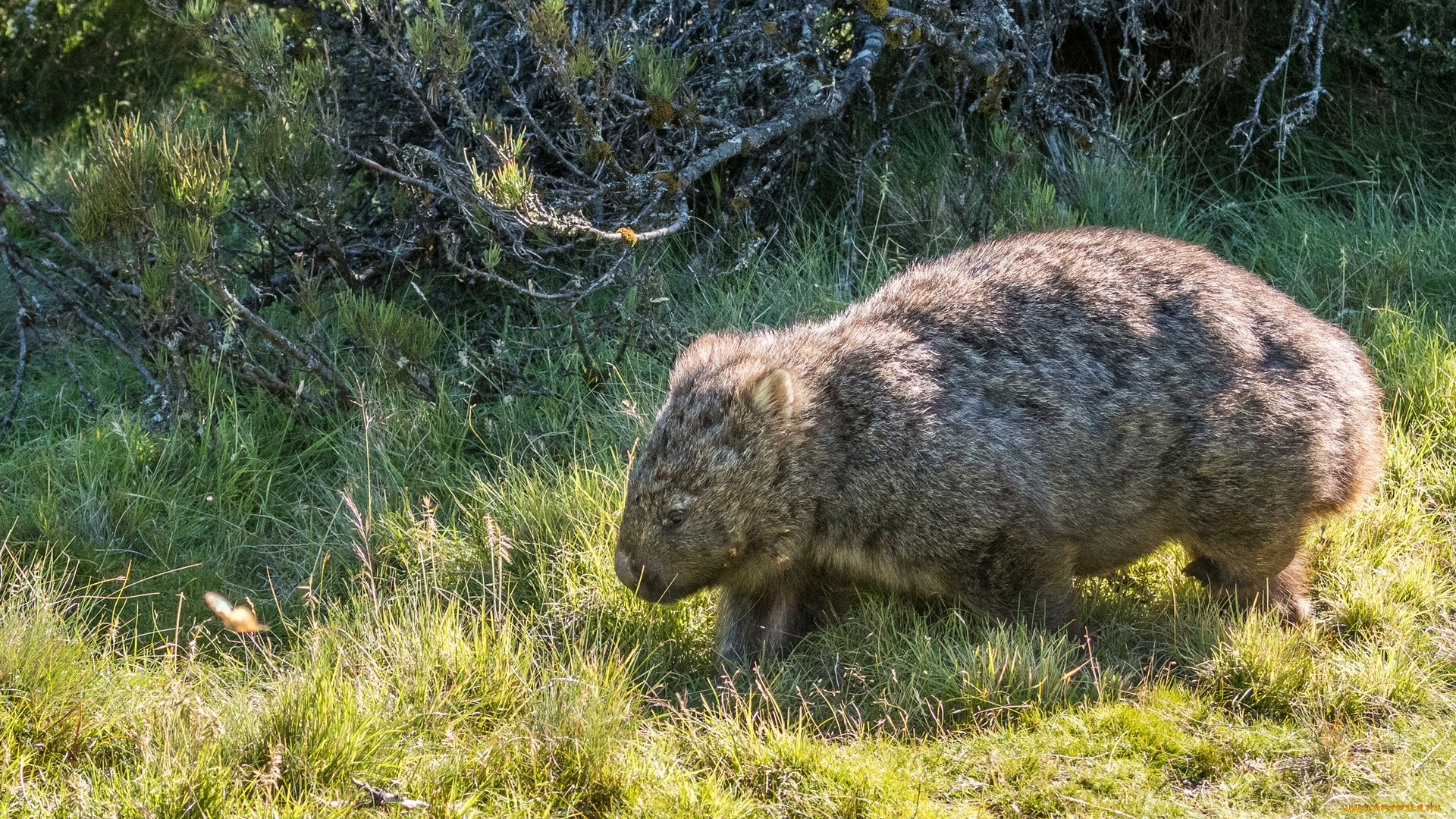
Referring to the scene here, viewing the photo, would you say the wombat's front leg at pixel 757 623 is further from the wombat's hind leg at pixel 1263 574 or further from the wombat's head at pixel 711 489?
the wombat's hind leg at pixel 1263 574

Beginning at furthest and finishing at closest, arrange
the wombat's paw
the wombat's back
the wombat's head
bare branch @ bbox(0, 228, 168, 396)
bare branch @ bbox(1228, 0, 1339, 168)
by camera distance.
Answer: bare branch @ bbox(1228, 0, 1339, 168)
bare branch @ bbox(0, 228, 168, 396)
the wombat's paw
the wombat's back
the wombat's head

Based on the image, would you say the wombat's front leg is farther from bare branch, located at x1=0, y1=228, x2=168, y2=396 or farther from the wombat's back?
bare branch, located at x1=0, y1=228, x2=168, y2=396

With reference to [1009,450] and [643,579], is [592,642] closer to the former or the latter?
[643,579]

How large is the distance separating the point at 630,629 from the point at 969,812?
4.72ft

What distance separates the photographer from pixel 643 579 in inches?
160

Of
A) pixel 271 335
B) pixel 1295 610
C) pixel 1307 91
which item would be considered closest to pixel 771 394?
pixel 1295 610

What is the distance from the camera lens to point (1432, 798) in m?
3.29

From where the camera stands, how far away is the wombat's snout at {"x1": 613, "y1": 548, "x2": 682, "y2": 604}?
4.05m

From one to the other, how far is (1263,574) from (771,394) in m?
1.80

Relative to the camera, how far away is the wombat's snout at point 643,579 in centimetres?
405

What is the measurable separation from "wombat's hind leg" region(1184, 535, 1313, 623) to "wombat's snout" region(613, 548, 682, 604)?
1.84m

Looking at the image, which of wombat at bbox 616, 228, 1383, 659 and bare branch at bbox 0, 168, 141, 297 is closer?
wombat at bbox 616, 228, 1383, 659

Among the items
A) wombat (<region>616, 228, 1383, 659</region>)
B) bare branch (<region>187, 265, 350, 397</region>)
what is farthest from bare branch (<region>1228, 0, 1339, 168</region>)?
bare branch (<region>187, 265, 350, 397</region>)

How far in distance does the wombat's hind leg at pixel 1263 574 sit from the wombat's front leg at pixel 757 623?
1.43 m
